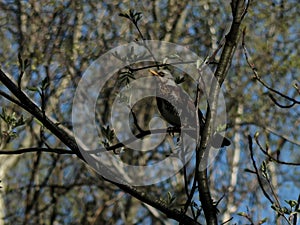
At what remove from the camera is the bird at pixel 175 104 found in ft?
9.60

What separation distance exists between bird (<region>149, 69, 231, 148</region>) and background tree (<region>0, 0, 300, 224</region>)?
172 inches

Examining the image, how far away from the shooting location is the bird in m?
2.93

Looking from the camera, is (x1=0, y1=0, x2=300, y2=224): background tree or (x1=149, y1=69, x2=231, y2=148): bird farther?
(x1=0, y1=0, x2=300, y2=224): background tree

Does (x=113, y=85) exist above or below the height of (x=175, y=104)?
above

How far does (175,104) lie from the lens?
3477 millimetres

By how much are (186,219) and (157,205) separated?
13 cm

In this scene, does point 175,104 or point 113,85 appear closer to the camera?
point 175,104

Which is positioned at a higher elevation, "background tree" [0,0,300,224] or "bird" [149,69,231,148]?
"background tree" [0,0,300,224]

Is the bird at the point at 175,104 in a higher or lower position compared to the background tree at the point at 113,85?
lower

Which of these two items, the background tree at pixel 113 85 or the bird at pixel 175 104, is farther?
the background tree at pixel 113 85

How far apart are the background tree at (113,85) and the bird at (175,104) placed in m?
4.37

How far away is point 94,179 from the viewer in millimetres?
9750

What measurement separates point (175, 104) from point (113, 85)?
4.67 metres

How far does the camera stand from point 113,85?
8.09m
